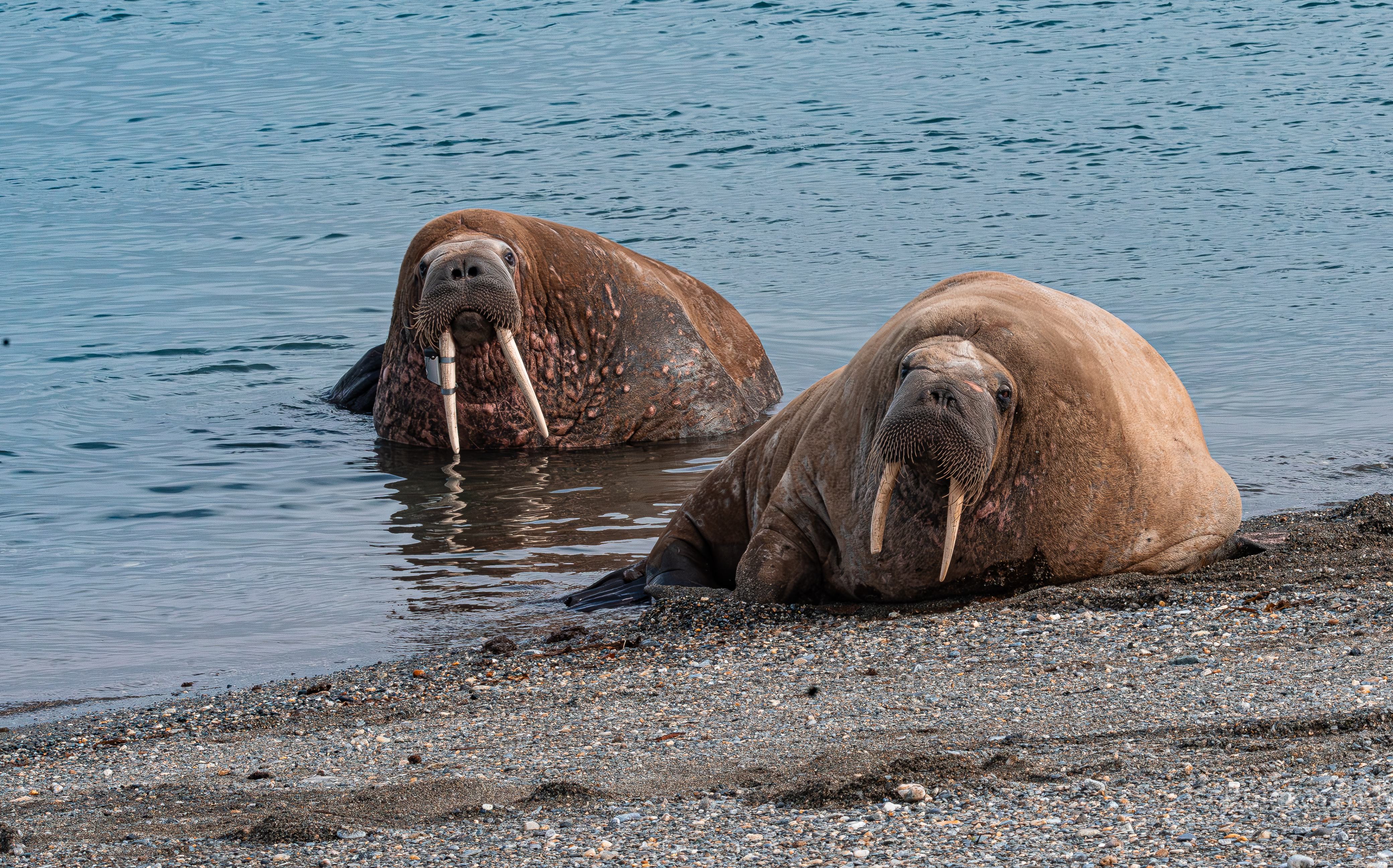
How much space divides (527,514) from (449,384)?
112cm

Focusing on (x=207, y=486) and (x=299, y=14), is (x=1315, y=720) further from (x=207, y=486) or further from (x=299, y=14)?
(x=299, y=14)

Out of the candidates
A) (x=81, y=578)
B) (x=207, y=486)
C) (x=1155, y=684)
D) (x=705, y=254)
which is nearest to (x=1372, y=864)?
(x=1155, y=684)

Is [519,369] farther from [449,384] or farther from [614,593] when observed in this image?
[614,593]

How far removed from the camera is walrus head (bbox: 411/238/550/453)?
30.7ft

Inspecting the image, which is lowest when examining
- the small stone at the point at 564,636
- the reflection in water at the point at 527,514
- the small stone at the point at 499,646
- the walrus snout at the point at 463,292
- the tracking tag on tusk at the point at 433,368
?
the reflection in water at the point at 527,514

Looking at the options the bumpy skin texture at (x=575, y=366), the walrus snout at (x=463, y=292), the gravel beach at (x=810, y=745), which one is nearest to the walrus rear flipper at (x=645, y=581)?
the gravel beach at (x=810, y=745)

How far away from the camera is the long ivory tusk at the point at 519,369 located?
967 centimetres

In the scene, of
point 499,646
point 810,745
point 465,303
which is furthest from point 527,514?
point 810,745

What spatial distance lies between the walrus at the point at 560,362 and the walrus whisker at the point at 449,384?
0.05 feet

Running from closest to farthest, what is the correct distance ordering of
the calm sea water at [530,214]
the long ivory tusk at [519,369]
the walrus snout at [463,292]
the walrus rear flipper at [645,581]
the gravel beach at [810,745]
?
the gravel beach at [810,745] → the walrus rear flipper at [645,581] → the calm sea water at [530,214] → the walrus snout at [463,292] → the long ivory tusk at [519,369]

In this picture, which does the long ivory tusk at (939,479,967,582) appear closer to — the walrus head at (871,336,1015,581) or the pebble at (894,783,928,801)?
the walrus head at (871,336,1015,581)

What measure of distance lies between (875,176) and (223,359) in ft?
37.9

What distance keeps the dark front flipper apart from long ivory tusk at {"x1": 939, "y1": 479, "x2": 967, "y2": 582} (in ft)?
23.2

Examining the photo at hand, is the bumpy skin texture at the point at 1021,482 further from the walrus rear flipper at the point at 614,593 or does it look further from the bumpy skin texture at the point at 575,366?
the bumpy skin texture at the point at 575,366
